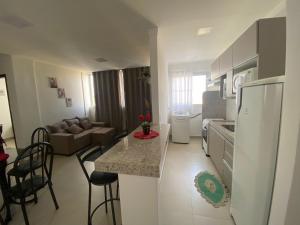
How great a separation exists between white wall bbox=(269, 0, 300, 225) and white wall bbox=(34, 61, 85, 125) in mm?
4964

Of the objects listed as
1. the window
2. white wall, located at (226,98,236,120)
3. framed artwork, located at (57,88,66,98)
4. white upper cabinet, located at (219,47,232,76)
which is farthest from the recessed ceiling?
white wall, located at (226,98,236,120)

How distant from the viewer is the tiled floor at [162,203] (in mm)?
1661

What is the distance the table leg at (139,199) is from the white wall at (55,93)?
4.06 metres

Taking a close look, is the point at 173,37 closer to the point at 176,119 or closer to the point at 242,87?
the point at 242,87

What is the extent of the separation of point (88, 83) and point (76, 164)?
12.3 feet

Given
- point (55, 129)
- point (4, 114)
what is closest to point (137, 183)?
point (55, 129)

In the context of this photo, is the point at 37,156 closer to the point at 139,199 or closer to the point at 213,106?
the point at 139,199

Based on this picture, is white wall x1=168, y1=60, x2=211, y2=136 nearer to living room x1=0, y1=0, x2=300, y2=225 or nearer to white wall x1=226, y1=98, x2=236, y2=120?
living room x1=0, y1=0, x2=300, y2=225

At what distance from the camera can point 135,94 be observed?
5094 mm

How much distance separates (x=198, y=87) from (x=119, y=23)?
3363 millimetres

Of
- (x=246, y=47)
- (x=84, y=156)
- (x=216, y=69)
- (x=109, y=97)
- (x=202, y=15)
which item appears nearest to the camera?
(x=84, y=156)

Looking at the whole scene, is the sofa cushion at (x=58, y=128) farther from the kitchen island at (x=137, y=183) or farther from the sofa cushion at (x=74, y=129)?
the kitchen island at (x=137, y=183)

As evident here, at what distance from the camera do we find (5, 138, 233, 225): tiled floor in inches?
65.4

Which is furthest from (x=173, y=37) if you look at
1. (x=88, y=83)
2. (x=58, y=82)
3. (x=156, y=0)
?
(x=88, y=83)
